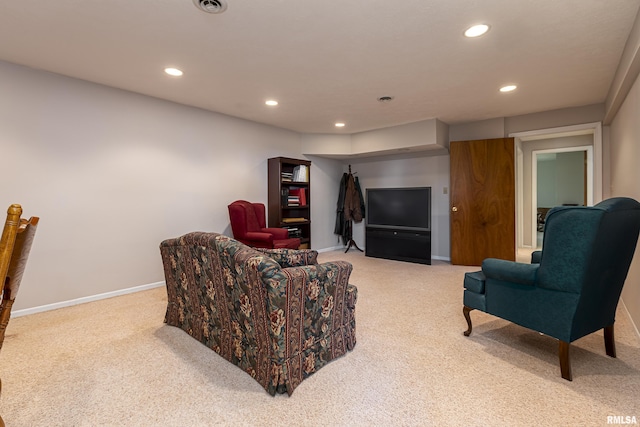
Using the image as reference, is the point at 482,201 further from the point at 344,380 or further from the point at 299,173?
the point at 344,380

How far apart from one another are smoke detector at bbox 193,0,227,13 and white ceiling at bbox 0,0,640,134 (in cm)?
5

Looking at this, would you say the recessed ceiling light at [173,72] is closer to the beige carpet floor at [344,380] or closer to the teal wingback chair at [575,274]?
the beige carpet floor at [344,380]

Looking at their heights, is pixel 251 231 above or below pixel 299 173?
below

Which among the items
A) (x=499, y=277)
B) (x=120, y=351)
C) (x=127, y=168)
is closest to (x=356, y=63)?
(x=499, y=277)

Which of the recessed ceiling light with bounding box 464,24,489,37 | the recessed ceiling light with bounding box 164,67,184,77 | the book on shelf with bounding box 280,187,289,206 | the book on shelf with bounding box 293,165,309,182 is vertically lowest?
the book on shelf with bounding box 280,187,289,206

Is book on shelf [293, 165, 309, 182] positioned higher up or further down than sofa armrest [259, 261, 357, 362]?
higher up

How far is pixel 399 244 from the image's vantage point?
5434mm

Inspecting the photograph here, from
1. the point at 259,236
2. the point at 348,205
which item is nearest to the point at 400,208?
the point at 348,205

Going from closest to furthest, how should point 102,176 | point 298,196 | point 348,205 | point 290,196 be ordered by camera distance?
point 102,176 → point 290,196 → point 298,196 → point 348,205

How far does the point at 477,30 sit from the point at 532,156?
16.3 ft

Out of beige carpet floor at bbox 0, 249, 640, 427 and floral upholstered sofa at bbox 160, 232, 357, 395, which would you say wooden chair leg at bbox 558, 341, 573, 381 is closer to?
beige carpet floor at bbox 0, 249, 640, 427

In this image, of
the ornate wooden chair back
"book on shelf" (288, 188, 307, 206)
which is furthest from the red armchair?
the ornate wooden chair back

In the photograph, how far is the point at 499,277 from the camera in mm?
2123

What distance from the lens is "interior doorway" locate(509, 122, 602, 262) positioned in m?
4.51
